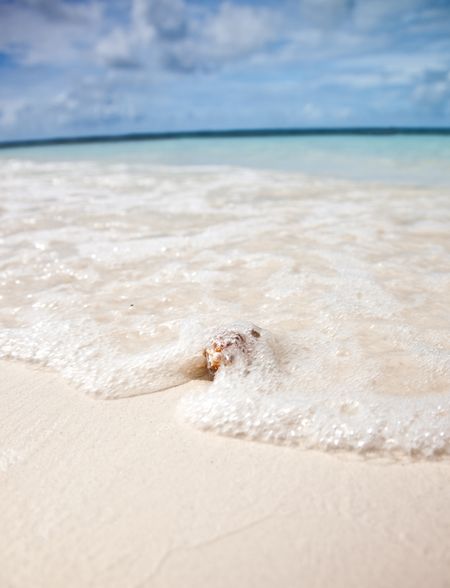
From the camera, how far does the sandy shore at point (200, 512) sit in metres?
1.18

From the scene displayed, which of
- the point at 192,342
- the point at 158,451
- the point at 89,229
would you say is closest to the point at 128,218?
the point at 89,229

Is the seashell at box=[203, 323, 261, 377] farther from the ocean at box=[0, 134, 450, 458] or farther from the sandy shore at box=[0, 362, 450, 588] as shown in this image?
the sandy shore at box=[0, 362, 450, 588]

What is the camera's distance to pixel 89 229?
480cm

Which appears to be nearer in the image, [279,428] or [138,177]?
[279,428]

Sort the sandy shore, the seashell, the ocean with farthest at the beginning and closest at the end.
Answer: the seashell, the ocean, the sandy shore

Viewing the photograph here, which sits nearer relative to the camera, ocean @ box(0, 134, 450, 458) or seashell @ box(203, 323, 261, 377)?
ocean @ box(0, 134, 450, 458)

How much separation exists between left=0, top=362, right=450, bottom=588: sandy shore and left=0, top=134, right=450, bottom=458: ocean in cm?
15

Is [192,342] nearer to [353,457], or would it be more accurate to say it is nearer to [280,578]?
[353,457]

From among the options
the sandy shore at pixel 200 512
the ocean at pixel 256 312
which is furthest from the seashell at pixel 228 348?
the sandy shore at pixel 200 512

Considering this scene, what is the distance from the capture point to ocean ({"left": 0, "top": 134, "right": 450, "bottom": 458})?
72.3 inches

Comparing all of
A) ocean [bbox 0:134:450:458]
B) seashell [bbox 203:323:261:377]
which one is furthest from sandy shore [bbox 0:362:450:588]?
seashell [bbox 203:323:261:377]

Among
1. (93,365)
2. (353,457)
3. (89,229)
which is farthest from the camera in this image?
(89,229)

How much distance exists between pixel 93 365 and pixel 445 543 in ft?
5.22

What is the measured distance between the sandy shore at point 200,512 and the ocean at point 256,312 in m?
0.15
